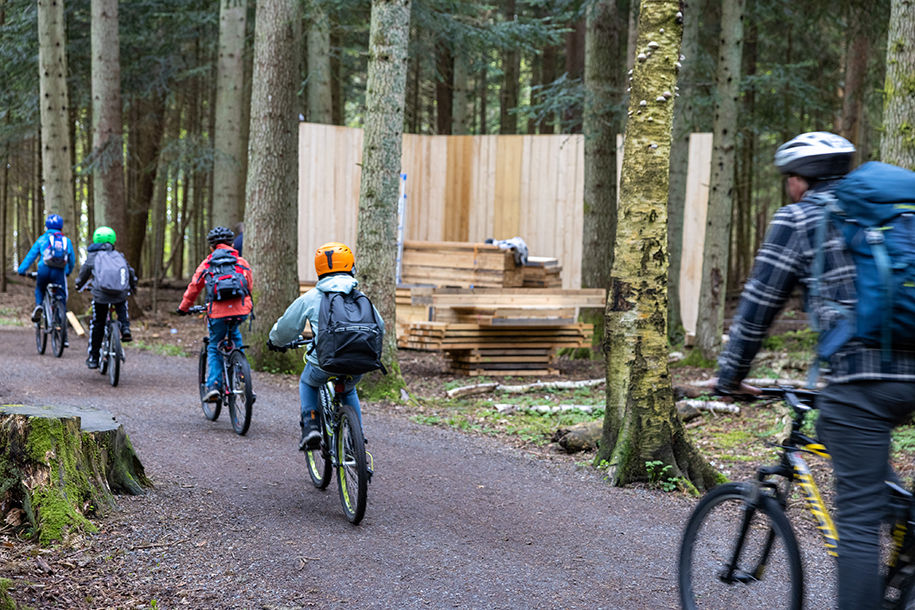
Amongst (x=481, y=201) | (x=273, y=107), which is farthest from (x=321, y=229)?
(x=273, y=107)

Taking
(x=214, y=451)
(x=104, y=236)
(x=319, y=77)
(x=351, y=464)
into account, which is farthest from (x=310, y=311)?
Answer: (x=319, y=77)

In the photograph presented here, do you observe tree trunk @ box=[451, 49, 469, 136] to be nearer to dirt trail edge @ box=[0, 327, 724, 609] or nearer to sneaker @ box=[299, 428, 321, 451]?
dirt trail edge @ box=[0, 327, 724, 609]

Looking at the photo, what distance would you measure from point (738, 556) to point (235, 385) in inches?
220

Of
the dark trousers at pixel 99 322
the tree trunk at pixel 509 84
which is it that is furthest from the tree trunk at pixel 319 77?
the dark trousers at pixel 99 322

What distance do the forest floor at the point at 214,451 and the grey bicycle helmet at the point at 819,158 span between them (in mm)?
1800

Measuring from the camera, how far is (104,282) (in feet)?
33.1

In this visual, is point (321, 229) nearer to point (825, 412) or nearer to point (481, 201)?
point (481, 201)

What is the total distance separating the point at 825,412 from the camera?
9.45ft

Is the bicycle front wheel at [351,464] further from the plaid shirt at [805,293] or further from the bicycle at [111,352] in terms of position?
the bicycle at [111,352]

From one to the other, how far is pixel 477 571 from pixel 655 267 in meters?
3.29

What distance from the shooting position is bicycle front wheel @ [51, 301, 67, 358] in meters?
12.1

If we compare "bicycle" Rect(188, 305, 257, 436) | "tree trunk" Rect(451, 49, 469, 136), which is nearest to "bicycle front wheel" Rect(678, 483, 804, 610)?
"bicycle" Rect(188, 305, 257, 436)

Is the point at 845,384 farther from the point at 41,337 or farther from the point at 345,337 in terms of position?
the point at 41,337

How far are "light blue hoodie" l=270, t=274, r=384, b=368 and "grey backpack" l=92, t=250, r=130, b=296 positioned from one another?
526 cm
